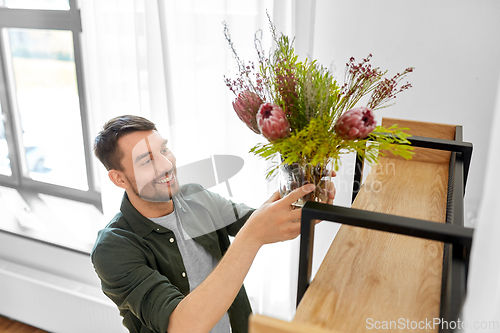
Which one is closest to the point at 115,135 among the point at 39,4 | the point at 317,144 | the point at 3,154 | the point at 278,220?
the point at 278,220

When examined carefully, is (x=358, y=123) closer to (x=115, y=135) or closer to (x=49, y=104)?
(x=115, y=135)

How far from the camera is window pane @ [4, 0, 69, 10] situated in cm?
205

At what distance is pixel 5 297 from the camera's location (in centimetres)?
228

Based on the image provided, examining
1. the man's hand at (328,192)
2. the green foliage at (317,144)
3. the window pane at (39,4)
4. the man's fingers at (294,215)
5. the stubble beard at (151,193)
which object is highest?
the window pane at (39,4)

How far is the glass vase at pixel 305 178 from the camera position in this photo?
0.64 meters

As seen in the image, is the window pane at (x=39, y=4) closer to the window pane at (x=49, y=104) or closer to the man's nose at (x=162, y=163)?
the window pane at (x=49, y=104)

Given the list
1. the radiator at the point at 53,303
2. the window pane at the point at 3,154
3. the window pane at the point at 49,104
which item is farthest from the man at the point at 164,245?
the window pane at the point at 3,154

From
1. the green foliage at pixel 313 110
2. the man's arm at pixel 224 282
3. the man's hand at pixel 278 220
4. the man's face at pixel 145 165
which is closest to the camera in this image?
the green foliage at pixel 313 110

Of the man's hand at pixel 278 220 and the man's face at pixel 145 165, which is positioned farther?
the man's face at pixel 145 165

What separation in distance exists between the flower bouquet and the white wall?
0.75m

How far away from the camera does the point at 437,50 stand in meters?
1.26

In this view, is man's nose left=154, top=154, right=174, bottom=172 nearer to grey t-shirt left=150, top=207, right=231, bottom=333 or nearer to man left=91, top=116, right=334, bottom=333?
man left=91, top=116, right=334, bottom=333

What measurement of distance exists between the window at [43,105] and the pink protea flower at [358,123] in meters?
1.83

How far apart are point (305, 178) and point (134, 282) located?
59 centimetres
